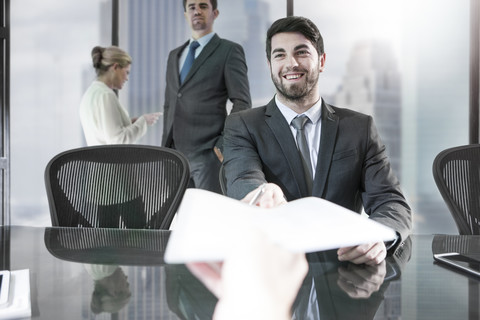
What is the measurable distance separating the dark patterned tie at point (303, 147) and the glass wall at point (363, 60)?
1.56 m

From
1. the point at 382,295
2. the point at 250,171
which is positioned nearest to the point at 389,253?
the point at 382,295

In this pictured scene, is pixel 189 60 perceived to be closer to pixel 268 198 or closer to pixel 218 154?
pixel 218 154

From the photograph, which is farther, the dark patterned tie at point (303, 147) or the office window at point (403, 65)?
the office window at point (403, 65)

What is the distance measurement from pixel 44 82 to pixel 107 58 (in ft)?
1.78

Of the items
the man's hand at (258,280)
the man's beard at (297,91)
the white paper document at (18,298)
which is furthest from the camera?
the man's beard at (297,91)


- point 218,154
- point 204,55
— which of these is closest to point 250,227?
point 218,154

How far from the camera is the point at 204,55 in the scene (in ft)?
10.1

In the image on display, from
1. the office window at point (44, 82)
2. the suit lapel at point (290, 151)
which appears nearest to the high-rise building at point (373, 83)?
the suit lapel at point (290, 151)

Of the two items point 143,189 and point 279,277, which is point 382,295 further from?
point 143,189

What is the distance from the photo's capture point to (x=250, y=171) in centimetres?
155

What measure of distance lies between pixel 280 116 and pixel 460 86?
2.15m

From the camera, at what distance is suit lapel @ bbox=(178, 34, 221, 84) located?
3.05 meters

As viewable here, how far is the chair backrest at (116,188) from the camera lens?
4.91 ft

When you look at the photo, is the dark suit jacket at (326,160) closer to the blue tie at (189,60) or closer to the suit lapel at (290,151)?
the suit lapel at (290,151)
